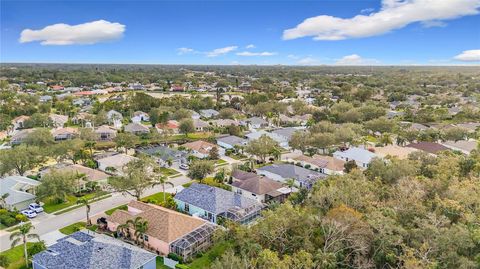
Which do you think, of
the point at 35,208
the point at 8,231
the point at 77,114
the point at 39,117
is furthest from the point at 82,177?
the point at 77,114

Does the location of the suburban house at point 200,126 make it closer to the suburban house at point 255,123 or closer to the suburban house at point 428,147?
the suburban house at point 255,123

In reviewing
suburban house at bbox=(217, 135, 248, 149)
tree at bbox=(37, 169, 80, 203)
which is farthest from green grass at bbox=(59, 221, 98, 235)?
Answer: suburban house at bbox=(217, 135, 248, 149)

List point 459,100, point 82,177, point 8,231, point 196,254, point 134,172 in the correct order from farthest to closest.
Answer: point 459,100 < point 82,177 < point 134,172 < point 8,231 < point 196,254

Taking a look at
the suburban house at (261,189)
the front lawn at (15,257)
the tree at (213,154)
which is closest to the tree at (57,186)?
the front lawn at (15,257)

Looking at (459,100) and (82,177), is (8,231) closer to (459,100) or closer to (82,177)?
(82,177)

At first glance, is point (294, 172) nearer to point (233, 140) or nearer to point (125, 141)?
point (233, 140)
